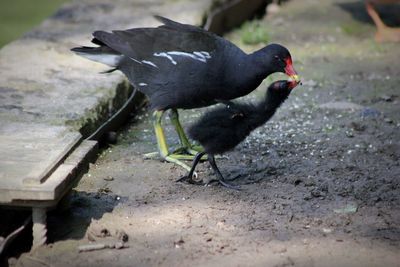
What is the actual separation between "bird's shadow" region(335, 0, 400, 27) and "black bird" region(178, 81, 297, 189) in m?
4.59

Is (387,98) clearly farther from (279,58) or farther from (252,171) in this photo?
(252,171)

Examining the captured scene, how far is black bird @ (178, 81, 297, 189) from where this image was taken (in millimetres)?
4980

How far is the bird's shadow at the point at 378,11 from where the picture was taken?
30.5 feet

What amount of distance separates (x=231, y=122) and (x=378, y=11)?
5.33m

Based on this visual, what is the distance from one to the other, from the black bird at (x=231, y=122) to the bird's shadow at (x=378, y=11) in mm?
4586

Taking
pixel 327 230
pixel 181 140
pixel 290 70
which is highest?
pixel 290 70

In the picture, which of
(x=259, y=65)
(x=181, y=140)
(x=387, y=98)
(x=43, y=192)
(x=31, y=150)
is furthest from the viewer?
(x=387, y=98)

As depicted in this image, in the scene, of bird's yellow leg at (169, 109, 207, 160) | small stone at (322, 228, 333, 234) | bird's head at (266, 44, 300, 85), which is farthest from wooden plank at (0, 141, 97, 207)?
bird's head at (266, 44, 300, 85)

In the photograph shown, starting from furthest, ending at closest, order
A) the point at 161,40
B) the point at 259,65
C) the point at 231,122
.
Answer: the point at 161,40 → the point at 259,65 → the point at 231,122

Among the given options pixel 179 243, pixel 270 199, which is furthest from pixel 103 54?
pixel 179 243

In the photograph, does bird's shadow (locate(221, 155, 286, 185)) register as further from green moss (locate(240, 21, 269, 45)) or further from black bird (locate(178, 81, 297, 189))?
green moss (locate(240, 21, 269, 45))

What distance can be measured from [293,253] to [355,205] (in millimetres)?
830

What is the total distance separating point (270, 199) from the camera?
485 cm

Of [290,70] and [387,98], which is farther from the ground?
[290,70]
